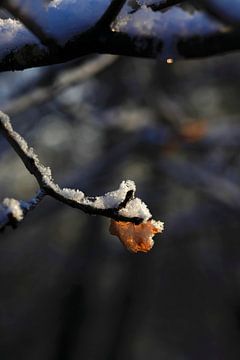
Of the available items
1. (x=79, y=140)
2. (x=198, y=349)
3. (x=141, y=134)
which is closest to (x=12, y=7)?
(x=141, y=134)

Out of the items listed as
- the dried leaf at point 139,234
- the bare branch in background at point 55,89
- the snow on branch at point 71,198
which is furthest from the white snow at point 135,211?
the bare branch in background at point 55,89

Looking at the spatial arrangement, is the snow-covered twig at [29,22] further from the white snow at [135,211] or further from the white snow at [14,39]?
the white snow at [135,211]

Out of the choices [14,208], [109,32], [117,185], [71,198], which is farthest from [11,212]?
[117,185]

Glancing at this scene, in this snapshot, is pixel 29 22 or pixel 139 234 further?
pixel 139 234

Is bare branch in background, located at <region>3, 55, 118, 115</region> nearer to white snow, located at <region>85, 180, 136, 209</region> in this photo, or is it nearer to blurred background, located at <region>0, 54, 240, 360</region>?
blurred background, located at <region>0, 54, 240, 360</region>

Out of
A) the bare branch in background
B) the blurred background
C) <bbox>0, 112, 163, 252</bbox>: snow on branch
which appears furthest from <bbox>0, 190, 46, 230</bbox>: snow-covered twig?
the bare branch in background

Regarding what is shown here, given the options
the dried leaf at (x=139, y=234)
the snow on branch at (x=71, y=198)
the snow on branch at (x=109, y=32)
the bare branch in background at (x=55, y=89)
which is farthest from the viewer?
the bare branch in background at (x=55, y=89)

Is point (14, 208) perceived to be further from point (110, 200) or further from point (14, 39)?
point (14, 39)
